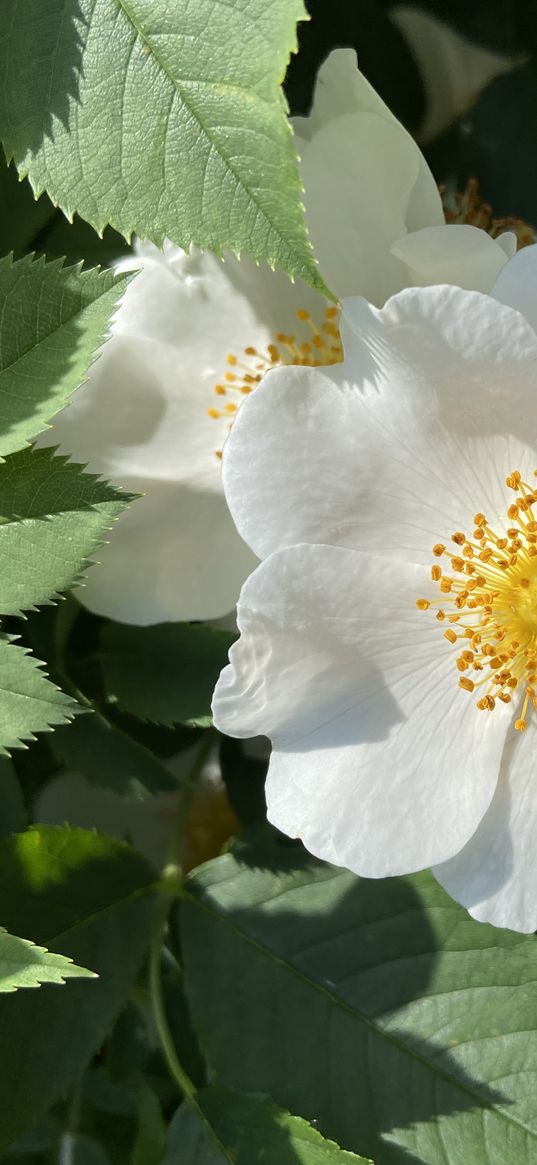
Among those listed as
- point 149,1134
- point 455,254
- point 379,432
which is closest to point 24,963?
point 149,1134

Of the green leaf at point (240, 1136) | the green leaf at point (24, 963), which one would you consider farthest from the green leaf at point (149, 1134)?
the green leaf at point (24, 963)

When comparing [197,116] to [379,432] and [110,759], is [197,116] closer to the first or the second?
[379,432]

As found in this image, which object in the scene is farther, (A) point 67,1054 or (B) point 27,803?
(B) point 27,803

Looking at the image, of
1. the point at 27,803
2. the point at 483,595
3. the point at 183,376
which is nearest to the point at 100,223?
the point at 183,376

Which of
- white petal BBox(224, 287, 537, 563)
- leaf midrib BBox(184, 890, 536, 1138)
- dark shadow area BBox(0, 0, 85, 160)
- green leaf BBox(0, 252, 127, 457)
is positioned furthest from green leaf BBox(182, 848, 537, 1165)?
dark shadow area BBox(0, 0, 85, 160)

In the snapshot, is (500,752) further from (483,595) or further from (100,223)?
(100,223)

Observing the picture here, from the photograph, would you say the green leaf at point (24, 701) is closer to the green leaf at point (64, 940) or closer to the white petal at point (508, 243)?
the green leaf at point (64, 940)

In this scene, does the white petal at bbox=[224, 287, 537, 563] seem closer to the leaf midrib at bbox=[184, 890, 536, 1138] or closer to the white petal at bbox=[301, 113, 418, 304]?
the white petal at bbox=[301, 113, 418, 304]

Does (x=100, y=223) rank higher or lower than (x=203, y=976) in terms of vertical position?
higher
